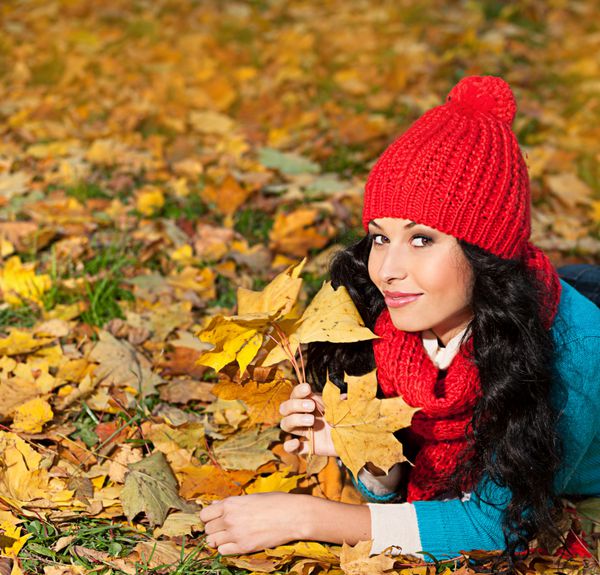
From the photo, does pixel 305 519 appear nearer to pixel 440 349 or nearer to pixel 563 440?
pixel 440 349

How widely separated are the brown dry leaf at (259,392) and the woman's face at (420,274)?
38 centimetres

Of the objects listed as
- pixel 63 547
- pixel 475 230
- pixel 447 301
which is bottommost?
pixel 63 547

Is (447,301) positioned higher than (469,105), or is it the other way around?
(469,105)

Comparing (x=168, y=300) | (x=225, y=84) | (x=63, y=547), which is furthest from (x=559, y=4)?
(x=63, y=547)

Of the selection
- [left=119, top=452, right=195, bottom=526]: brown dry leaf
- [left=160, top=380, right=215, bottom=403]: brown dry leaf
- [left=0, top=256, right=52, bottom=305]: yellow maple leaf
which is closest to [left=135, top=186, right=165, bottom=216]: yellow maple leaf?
[left=0, top=256, right=52, bottom=305]: yellow maple leaf

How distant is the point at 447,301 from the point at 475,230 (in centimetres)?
17

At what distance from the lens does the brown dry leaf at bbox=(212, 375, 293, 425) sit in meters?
1.97

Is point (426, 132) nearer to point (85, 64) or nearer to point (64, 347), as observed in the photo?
point (64, 347)

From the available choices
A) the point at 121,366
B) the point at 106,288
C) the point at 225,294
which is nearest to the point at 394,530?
the point at 121,366

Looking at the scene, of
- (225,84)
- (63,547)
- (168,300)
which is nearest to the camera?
(63,547)

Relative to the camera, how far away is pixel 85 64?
5141mm

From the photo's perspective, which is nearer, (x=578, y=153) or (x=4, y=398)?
(x=4, y=398)

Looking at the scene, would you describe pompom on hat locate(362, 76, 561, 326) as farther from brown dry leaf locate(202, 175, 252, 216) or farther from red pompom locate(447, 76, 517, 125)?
brown dry leaf locate(202, 175, 252, 216)

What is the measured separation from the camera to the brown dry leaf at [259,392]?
197 cm
